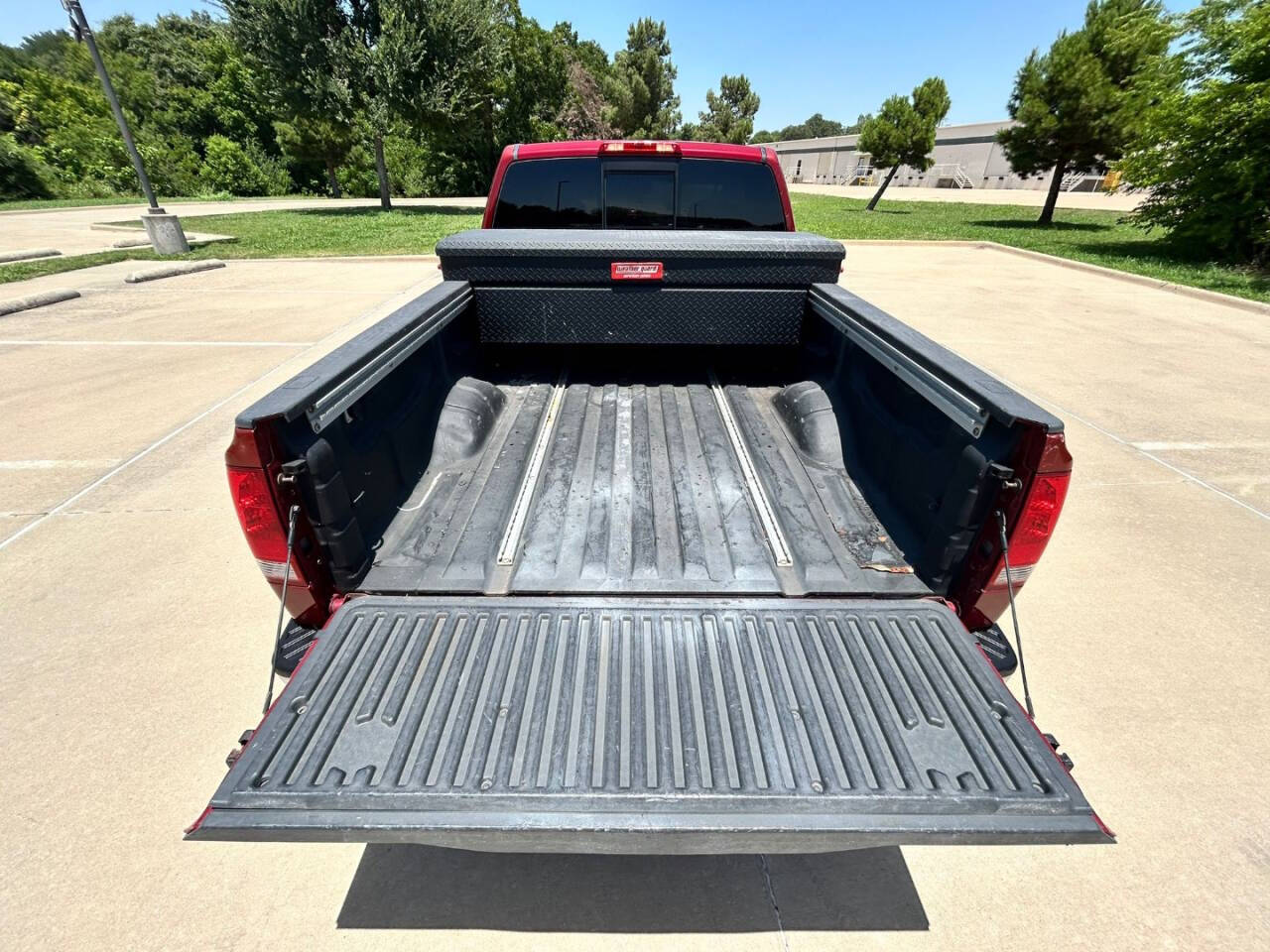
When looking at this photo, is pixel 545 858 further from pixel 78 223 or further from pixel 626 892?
pixel 78 223

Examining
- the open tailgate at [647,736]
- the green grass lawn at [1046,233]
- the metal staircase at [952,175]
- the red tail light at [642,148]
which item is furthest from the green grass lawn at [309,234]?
the metal staircase at [952,175]

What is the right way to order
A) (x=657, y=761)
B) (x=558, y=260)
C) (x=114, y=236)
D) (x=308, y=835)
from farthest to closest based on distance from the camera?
1. (x=114, y=236)
2. (x=558, y=260)
3. (x=657, y=761)
4. (x=308, y=835)

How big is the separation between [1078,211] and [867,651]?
37.4 metres

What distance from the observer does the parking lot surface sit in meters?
1.79

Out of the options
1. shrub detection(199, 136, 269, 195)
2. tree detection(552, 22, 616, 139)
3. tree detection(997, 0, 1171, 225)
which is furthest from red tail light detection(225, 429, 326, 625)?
shrub detection(199, 136, 269, 195)

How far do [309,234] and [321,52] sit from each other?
7.23 meters

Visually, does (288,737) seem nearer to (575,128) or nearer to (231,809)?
(231,809)

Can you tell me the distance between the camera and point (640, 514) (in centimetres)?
272

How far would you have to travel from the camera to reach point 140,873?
190cm

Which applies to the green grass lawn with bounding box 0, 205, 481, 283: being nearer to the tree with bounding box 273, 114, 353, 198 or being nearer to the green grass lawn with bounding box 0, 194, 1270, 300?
the green grass lawn with bounding box 0, 194, 1270, 300

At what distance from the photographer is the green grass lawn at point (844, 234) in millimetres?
12500

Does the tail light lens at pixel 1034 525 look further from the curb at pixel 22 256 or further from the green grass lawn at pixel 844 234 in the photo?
the curb at pixel 22 256

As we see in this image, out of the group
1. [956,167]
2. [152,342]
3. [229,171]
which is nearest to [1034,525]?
[152,342]

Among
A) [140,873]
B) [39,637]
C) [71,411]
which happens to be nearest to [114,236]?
[71,411]
